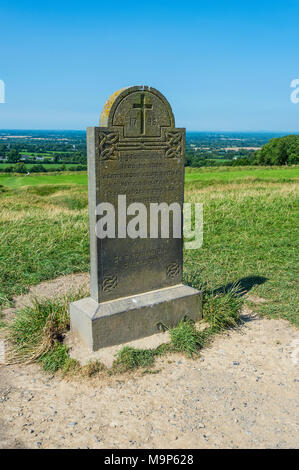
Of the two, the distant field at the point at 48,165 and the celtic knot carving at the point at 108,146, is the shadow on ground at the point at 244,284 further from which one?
the distant field at the point at 48,165

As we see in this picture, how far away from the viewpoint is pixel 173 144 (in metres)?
5.06

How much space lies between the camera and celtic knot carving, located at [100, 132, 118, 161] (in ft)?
14.7

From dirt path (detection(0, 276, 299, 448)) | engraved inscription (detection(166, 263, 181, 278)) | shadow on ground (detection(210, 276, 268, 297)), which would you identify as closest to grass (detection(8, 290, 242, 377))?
dirt path (detection(0, 276, 299, 448))

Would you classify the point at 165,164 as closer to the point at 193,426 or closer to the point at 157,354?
the point at 157,354

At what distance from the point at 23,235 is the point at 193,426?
7.55m

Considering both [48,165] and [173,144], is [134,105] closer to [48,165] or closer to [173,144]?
[173,144]

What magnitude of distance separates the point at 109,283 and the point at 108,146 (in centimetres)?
170

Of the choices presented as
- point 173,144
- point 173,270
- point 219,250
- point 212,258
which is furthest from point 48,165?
point 173,144

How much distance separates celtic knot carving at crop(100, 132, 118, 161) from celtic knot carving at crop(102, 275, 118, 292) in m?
1.49

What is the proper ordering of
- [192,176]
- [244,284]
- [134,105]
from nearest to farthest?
[134,105] < [244,284] < [192,176]

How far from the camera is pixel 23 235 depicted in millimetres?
10023

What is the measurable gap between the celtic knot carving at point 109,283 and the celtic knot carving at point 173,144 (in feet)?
5.68

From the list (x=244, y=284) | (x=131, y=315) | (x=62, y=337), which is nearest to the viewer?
(x=131, y=315)

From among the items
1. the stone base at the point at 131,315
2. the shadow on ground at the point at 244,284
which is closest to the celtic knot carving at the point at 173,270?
the stone base at the point at 131,315
